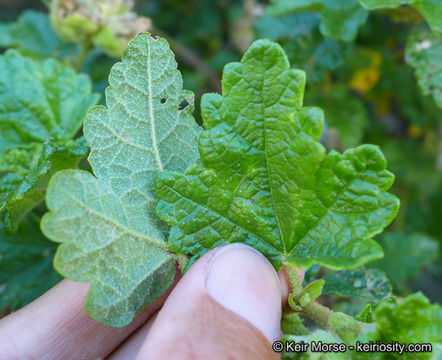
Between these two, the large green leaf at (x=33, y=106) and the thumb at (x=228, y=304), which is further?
the large green leaf at (x=33, y=106)

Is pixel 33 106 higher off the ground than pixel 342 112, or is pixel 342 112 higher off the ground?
pixel 33 106

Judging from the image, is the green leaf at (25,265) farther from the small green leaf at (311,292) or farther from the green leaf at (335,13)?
the green leaf at (335,13)

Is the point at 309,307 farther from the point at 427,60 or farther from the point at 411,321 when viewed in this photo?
the point at 427,60

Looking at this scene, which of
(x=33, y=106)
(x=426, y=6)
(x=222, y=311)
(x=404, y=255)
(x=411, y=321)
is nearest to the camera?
(x=411, y=321)

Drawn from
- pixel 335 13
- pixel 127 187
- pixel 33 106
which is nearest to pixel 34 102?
pixel 33 106

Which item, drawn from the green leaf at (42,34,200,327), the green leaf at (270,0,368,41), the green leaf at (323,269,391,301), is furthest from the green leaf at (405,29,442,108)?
the green leaf at (42,34,200,327)

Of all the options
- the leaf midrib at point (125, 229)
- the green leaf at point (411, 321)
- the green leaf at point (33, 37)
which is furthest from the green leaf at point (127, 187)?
the green leaf at point (33, 37)

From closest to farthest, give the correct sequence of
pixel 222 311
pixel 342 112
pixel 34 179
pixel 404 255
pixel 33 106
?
1. pixel 222 311
2. pixel 34 179
3. pixel 33 106
4. pixel 342 112
5. pixel 404 255
